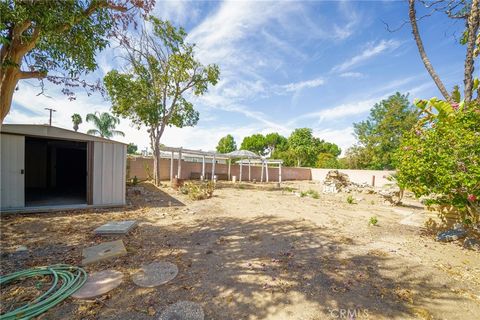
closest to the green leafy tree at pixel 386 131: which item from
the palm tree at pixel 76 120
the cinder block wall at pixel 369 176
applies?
the cinder block wall at pixel 369 176

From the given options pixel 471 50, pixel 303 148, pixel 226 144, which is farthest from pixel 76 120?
pixel 471 50

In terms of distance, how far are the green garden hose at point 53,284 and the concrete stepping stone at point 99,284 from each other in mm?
79

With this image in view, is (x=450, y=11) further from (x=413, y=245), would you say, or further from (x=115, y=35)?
(x=115, y=35)

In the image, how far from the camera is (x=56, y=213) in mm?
6086

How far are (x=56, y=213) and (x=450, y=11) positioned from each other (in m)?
12.6

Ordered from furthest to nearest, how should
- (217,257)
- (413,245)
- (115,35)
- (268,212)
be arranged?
(268,212) < (115,35) < (413,245) < (217,257)

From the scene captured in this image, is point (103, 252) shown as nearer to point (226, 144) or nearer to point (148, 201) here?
point (148, 201)

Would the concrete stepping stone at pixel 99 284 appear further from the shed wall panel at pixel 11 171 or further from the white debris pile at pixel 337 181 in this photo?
the white debris pile at pixel 337 181

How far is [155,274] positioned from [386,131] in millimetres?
27384

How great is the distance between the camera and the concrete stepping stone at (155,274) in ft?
9.51

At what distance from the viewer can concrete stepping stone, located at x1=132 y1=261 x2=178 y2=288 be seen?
290cm

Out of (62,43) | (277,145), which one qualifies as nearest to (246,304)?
(62,43)

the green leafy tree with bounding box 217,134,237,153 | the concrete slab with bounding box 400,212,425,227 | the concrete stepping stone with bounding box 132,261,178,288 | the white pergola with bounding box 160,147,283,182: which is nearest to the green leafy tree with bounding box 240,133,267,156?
the green leafy tree with bounding box 217,134,237,153

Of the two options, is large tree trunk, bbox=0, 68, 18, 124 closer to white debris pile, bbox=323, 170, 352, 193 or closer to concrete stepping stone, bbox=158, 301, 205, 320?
concrete stepping stone, bbox=158, 301, 205, 320
